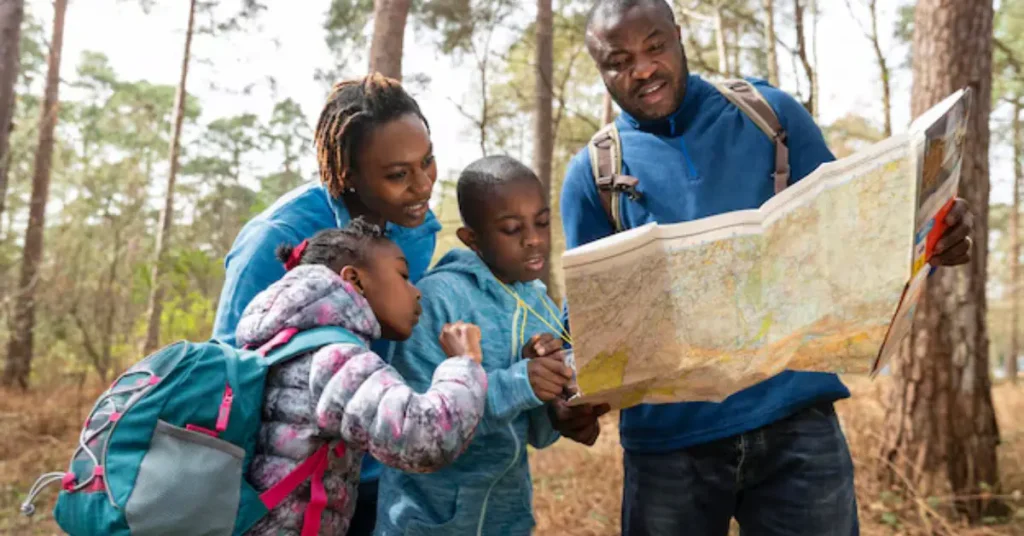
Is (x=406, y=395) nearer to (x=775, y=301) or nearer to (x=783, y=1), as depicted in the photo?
(x=775, y=301)

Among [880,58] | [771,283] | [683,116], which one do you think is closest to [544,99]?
[880,58]

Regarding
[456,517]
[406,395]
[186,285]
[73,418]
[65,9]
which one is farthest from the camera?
[65,9]

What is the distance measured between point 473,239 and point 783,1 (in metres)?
10.8

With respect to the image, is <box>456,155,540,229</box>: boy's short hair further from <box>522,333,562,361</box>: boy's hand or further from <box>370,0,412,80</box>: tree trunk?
<box>370,0,412,80</box>: tree trunk

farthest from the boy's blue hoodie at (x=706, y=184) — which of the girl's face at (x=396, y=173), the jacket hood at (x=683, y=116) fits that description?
the girl's face at (x=396, y=173)

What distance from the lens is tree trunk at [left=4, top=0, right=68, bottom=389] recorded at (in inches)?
348

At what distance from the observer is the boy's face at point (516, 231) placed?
6.04 ft

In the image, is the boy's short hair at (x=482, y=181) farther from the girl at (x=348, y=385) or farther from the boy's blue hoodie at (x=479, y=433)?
the girl at (x=348, y=385)

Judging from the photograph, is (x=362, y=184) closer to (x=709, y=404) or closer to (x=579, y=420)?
(x=579, y=420)

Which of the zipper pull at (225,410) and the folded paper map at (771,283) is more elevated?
the folded paper map at (771,283)

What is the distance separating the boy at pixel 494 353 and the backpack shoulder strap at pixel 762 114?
21.5 inches

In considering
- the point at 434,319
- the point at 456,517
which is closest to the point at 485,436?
the point at 456,517

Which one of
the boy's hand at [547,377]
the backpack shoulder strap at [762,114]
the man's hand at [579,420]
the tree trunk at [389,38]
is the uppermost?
the tree trunk at [389,38]

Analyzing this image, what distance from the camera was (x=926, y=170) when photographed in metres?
1.34
